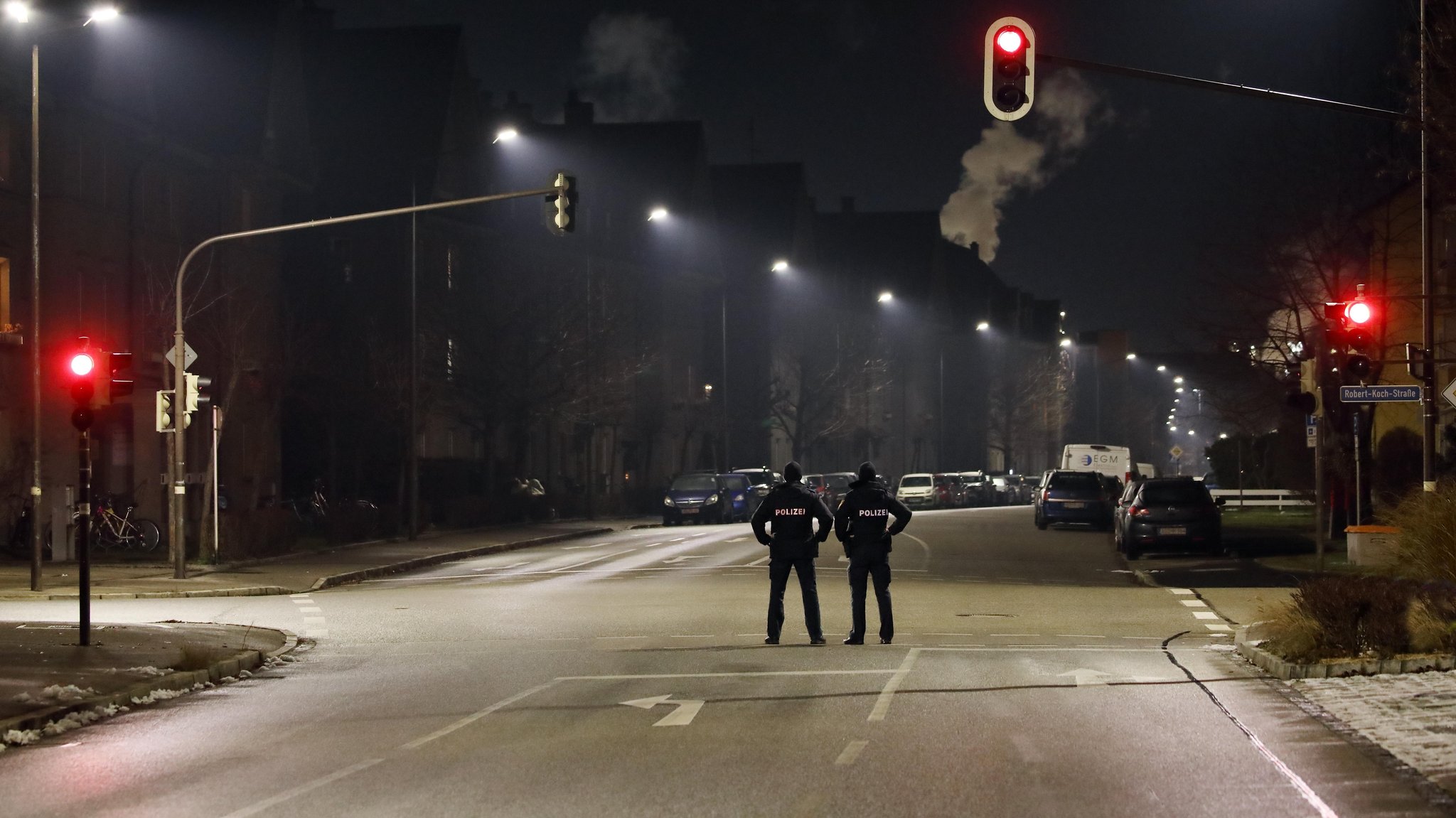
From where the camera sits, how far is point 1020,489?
86.8 metres

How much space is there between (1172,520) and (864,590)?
18.4m

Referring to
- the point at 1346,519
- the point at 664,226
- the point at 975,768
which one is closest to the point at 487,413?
the point at 1346,519

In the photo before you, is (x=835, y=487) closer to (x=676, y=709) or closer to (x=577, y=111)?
(x=577, y=111)

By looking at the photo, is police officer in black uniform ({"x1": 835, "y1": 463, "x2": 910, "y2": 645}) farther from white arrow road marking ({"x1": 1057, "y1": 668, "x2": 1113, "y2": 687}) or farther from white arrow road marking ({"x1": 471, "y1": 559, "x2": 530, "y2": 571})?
white arrow road marking ({"x1": 471, "y1": 559, "x2": 530, "y2": 571})

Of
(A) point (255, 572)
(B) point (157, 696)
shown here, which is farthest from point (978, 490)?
(B) point (157, 696)

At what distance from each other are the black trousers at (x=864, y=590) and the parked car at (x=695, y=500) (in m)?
35.3

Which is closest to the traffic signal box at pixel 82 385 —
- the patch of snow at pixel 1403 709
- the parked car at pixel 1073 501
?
the patch of snow at pixel 1403 709

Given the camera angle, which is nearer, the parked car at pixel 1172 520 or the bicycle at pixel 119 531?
the parked car at pixel 1172 520

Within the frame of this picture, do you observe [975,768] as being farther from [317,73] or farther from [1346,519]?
[317,73]

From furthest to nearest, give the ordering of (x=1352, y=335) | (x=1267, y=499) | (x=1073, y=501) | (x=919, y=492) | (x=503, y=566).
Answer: (x=919, y=492)
(x=1267, y=499)
(x=1073, y=501)
(x=503, y=566)
(x=1352, y=335)

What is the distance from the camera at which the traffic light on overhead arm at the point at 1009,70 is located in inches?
589

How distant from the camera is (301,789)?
29.8 feet

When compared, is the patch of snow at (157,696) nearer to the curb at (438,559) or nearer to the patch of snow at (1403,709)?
the patch of snow at (1403,709)

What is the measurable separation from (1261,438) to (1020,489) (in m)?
18.8
